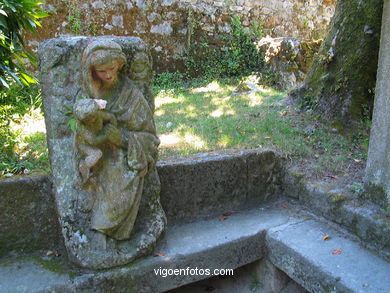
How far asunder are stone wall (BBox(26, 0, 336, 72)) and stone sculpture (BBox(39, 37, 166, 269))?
4192 millimetres

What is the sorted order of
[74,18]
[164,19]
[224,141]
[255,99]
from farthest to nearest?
[164,19] → [74,18] → [255,99] → [224,141]

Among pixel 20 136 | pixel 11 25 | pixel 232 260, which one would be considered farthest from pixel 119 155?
pixel 20 136

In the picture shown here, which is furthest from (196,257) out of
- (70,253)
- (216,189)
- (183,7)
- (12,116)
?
(183,7)

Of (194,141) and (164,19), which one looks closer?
(194,141)

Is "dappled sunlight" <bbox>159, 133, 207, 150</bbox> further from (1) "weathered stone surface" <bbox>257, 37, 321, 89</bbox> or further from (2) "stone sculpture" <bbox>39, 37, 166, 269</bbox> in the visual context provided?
(1) "weathered stone surface" <bbox>257, 37, 321, 89</bbox>

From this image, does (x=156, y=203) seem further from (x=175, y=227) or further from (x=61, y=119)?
(x=61, y=119)

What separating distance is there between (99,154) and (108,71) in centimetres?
53

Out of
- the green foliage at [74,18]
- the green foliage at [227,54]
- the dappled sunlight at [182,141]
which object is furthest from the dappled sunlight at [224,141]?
the green foliage at [74,18]

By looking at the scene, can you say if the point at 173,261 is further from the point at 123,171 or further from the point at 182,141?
the point at 182,141

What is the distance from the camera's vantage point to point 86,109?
2.04 m

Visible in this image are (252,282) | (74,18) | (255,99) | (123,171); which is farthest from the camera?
(74,18)

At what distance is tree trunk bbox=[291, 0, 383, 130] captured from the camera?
3824 mm

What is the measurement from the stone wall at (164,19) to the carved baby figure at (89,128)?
14.9 feet

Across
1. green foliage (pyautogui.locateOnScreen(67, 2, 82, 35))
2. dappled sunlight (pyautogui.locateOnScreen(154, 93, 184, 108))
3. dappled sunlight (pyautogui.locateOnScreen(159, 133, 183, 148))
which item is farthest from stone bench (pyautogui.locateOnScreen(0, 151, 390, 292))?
green foliage (pyautogui.locateOnScreen(67, 2, 82, 35))
